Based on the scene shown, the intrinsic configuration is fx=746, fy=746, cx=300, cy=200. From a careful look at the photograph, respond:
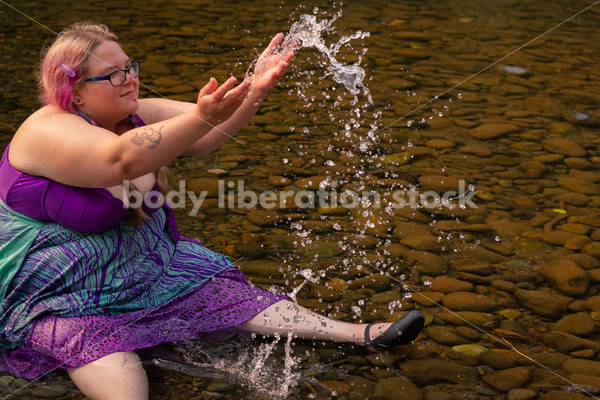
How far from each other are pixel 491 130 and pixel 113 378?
3.01 metres

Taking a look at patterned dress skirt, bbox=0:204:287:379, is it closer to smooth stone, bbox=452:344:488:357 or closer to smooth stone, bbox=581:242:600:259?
smooth stone, bbox=452:344:488:357

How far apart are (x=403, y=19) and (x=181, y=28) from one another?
1.99 metres

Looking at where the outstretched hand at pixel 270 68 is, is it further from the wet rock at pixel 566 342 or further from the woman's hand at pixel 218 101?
the wet rock at pixel 566 342

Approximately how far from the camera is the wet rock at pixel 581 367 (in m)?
2.47

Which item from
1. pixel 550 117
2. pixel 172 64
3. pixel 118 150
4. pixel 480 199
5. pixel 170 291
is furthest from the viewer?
pixel 172 64

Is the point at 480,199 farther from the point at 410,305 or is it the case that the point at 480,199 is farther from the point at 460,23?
the point at 460,23

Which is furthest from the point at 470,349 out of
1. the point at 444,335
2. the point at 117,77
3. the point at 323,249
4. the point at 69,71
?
the point at 69,71

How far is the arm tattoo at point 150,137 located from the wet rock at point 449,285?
4.72 ft

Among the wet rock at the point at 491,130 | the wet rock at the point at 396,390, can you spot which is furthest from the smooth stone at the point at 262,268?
the wet rock at the point at 491,130

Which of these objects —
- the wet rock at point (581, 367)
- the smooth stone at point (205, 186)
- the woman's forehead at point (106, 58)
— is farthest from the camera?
the smooth stone at point (205, 186)

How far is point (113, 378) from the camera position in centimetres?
→ 220

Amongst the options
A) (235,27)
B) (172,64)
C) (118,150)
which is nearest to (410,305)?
(118,150)

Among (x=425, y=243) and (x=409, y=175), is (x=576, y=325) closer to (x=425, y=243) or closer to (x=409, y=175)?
(x=425, y=243)

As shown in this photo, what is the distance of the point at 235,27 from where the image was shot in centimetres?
623
